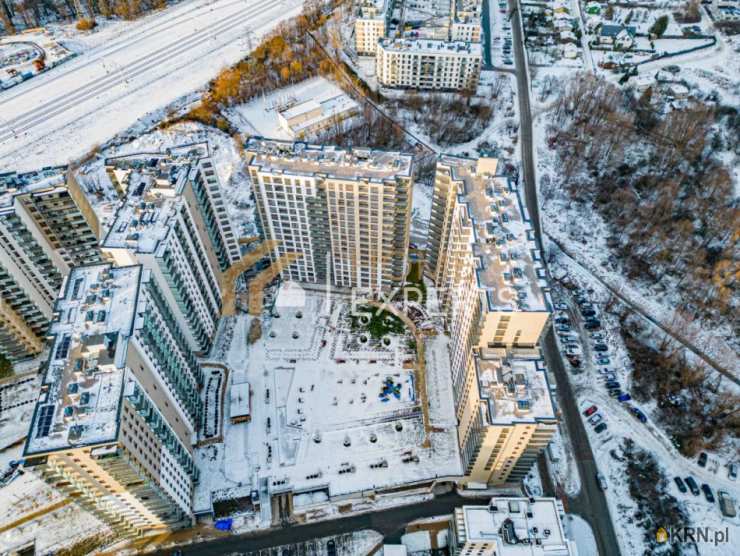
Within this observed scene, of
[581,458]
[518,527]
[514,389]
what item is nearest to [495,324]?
[514,389]

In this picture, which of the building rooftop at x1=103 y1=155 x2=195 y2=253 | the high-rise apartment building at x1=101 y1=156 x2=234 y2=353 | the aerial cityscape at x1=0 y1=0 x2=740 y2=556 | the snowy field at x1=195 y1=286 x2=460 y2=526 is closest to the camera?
the aerial cityscape at x1=0 y1=0 x2=740 y2=556

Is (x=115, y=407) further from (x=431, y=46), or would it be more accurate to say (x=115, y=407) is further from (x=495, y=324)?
(x=431, y=46)

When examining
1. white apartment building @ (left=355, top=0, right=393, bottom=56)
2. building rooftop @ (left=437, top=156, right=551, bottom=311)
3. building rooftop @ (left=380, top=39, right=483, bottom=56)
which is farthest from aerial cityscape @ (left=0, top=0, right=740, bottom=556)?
white apartment building @ (left=355, top=0, right=393, bottom=56)

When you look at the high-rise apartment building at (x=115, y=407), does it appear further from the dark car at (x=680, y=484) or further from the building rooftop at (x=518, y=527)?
the dark car at (x=680, y=484)

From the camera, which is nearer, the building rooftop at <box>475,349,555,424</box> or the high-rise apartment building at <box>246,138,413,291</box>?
the building rooftop at <box>475,349,555,424</box>

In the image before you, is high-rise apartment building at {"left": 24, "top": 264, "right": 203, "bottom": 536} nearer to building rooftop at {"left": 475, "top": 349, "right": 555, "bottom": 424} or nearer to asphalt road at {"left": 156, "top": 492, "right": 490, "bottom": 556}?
asphalt road at {"left": 156, "top": 492, "right": 490, "bottom": 556}
